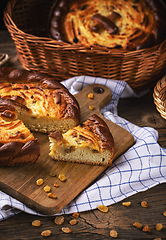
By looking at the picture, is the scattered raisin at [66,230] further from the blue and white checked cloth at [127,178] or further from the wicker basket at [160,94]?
the wicker basket at [160,94]

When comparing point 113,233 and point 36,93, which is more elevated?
point 36,93

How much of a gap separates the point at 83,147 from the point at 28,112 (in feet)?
2.88

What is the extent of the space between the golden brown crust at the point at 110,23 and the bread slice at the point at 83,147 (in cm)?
156

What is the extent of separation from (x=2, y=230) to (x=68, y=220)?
0.59 meters

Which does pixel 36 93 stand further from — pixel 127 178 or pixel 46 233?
pixel 46 233

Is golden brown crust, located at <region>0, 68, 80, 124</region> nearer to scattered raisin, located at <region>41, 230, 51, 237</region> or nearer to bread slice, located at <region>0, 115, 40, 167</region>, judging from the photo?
bread slice, located at <region>0, 115, 40, 167</region>

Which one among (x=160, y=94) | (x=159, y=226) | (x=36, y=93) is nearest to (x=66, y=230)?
(x=159, y=226)

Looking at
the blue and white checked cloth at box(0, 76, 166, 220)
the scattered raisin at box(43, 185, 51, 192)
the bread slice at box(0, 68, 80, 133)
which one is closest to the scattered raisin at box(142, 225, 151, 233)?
the blue and white checked cloth at box(0, 76, 166, 220)

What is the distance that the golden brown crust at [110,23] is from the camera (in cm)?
418

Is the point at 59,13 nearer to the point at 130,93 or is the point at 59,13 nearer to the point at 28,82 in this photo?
the point at 28,82

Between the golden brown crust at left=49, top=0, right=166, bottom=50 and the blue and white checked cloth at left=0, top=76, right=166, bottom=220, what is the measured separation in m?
1.32

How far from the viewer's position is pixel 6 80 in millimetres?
3787

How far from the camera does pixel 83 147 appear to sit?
3.02m

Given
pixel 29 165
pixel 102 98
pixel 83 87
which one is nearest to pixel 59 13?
pixel 83 87
